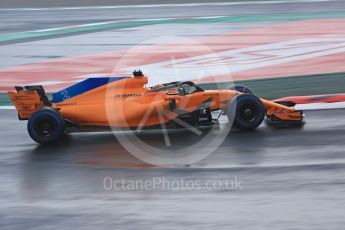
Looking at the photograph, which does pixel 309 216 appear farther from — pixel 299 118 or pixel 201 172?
pixel 299 118

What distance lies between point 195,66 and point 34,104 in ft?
24.4

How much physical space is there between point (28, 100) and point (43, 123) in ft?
1.97

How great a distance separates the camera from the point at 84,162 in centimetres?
1088

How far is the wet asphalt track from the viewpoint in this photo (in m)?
8.02

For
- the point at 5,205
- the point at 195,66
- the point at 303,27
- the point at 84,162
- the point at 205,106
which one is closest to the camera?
the point at 5,205

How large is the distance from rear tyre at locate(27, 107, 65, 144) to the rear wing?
0.45 meters

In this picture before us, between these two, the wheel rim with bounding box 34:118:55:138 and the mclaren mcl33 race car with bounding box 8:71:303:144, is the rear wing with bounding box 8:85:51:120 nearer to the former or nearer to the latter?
the mclaren mcl33 race car with bounding box 8:71:303:144

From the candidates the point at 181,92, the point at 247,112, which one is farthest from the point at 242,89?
the point at 181,92

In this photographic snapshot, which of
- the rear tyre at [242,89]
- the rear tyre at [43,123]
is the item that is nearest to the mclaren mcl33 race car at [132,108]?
the rear tyre at [43,123]

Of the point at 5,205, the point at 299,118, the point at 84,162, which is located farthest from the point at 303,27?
the point at 5,205

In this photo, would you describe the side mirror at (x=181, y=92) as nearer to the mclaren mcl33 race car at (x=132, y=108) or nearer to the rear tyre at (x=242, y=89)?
Answer: the mclaren mcl33 race car at (x=132, y=108)

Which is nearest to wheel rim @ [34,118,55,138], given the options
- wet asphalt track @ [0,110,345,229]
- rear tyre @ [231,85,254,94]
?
wet asphalt track @ [0,110,345,229]

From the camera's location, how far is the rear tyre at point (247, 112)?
12047mm

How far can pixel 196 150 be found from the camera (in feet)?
36.5
